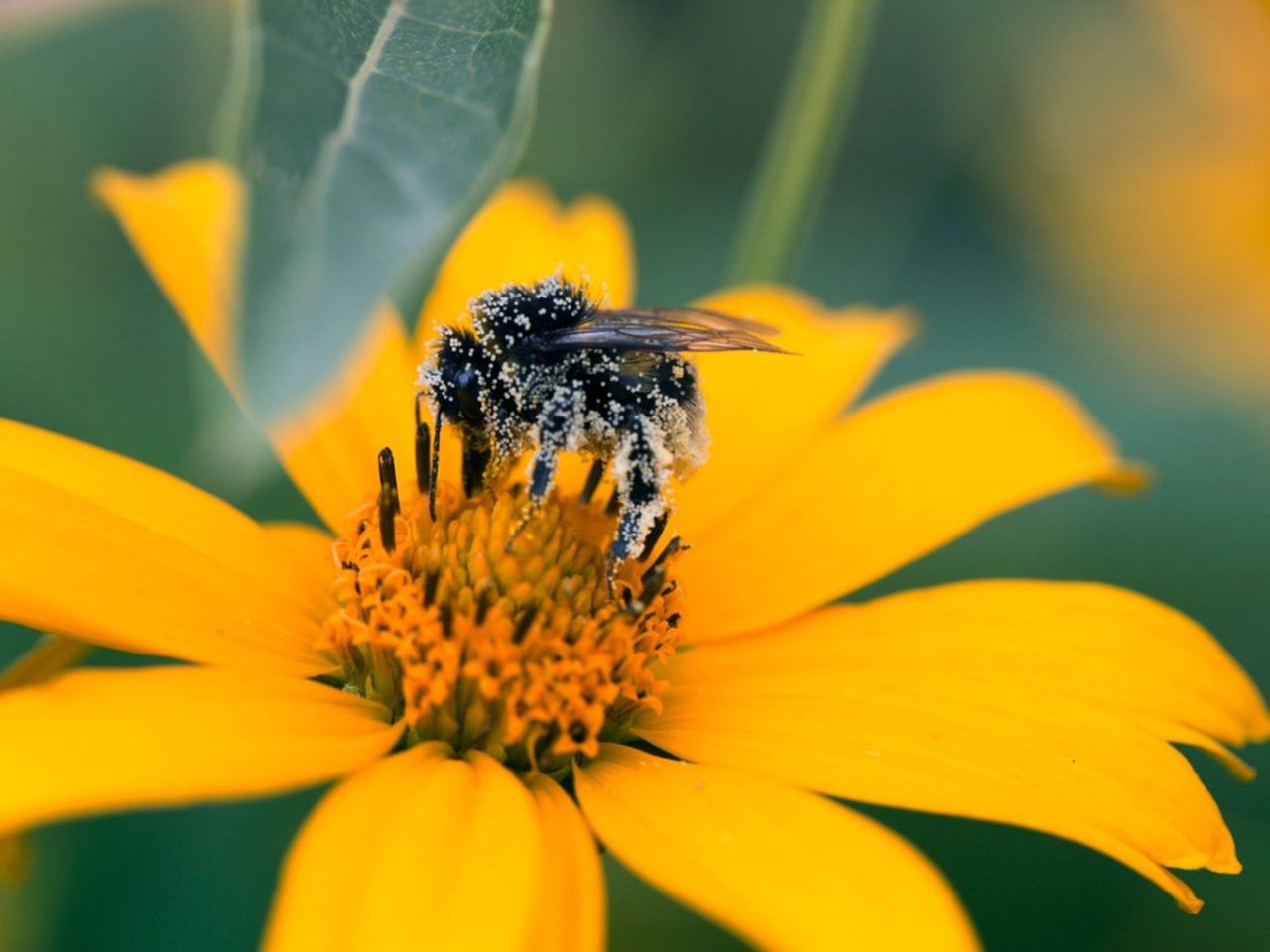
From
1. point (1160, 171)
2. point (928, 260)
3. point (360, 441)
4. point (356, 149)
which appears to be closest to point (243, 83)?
point (356, 149)

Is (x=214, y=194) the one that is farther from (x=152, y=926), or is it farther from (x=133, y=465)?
(x=152, y=926)

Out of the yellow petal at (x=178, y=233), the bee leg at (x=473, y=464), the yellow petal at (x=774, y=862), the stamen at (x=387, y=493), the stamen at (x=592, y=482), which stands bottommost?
the yellow petal at (x=774, y=862)

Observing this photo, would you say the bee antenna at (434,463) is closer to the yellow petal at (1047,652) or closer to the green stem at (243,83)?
the yellow petal at (1047,652)

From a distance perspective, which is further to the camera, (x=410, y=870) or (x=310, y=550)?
(x=310, y=550)

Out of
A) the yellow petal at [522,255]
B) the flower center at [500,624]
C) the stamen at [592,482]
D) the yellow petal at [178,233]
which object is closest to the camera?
the flower center at [500,624]

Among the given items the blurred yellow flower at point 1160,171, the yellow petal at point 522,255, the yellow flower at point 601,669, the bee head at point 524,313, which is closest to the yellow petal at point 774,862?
the yellow flower at point 601,669

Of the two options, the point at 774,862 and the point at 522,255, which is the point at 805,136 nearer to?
the point at 522,255
